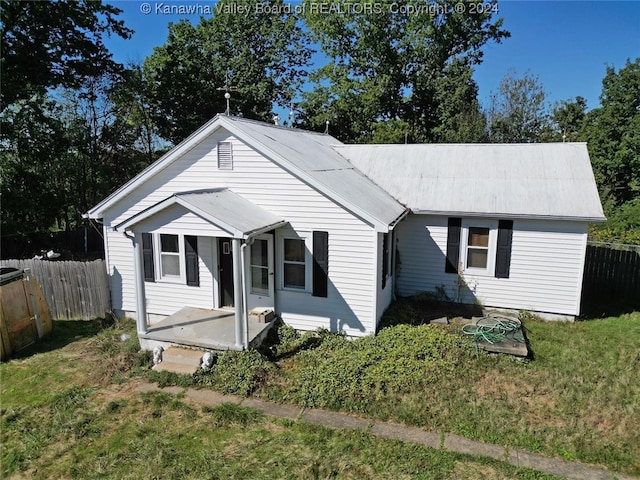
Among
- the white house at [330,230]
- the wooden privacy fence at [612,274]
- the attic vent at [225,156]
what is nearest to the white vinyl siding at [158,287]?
the white house at [330,230]

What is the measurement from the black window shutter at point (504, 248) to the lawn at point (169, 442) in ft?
22.2

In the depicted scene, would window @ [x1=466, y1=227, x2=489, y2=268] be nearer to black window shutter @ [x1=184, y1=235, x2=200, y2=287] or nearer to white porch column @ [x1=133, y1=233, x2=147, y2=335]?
black window shutter @ [x1=184, y1=235, x2=200, y2=287]

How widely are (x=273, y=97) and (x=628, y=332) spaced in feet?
85.1

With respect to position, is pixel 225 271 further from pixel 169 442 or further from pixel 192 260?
pixel 169 442

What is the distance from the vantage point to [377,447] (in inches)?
252

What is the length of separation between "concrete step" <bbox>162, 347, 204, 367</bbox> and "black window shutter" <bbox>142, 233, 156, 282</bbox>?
103 inches

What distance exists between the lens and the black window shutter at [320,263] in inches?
388

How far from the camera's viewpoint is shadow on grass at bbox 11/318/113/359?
1004cm

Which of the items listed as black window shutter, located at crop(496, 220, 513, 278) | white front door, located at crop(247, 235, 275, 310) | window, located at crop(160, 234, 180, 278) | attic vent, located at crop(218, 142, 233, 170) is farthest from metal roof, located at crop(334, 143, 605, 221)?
window, located at crop(160, 234, 180, 278)

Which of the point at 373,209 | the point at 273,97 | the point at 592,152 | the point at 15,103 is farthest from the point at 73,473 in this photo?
the point at 592,152

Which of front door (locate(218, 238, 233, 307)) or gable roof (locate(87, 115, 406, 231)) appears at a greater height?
gable roof (locate(87, 115, 406, 231))

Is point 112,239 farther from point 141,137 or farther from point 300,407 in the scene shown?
point 141,137

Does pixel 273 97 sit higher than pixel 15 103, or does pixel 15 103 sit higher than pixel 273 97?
pixel 273 97

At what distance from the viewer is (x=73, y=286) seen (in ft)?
38.6
